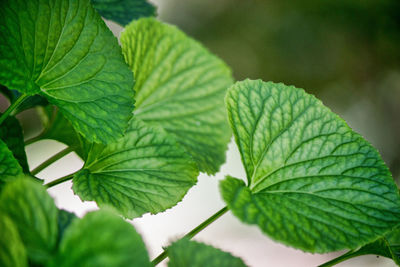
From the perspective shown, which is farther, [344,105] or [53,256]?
[344,105]

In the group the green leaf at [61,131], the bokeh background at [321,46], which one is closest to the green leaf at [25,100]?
the green leaf at [61,131]

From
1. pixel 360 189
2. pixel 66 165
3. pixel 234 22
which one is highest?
pixel 234 22

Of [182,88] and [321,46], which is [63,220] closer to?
[182,88]

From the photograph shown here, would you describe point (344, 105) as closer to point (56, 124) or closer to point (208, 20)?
point (208, 20)

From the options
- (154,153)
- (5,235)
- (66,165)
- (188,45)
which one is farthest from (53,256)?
(66,165)

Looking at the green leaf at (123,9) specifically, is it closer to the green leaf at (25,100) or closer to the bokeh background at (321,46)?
the green leaf at (25,100)

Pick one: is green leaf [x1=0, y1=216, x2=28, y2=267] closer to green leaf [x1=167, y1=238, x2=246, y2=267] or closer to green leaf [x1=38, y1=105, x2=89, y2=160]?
green leaf [x1=167, y1=238, x2=246, y2=267]
